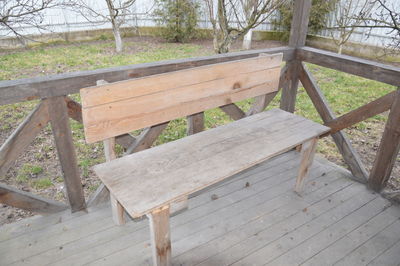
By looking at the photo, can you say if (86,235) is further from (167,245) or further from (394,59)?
(394,59)

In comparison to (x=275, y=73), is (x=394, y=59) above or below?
below

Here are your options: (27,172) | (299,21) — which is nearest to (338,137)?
(299,21)

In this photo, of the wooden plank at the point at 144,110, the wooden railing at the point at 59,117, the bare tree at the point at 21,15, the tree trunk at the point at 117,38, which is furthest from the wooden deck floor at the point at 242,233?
the tree trunk at the point at 117,38

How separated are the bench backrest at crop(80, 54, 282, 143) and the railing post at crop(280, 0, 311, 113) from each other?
40 cm

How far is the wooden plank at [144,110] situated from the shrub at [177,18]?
7294 mm

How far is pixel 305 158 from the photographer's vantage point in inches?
104

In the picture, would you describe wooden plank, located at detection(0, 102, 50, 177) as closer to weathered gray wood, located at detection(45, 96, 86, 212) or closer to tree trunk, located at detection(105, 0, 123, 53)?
weathered gray wood, located at detection(45, 96, 86, 212)

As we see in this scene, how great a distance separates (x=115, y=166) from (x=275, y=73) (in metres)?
1.61

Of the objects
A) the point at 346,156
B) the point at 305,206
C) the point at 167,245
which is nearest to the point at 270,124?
the point at 305,206

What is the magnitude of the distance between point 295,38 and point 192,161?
1754mm

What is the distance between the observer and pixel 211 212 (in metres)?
2.51

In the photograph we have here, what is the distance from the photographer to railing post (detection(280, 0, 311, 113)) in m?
2.88

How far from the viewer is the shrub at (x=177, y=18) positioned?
359 inches

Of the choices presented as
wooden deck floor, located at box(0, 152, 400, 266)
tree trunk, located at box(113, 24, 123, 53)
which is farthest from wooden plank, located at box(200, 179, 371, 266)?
tree trunk, located at box(113, 24, 123, 53)
